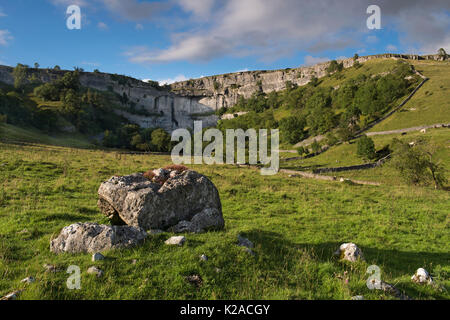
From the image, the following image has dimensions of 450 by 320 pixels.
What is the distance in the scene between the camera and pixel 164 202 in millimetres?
9273

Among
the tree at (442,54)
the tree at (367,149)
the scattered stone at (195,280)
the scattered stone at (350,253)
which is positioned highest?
the tree at (442,54)

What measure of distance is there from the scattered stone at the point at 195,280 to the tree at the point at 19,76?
17811 cm

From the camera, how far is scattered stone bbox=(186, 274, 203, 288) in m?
5.63

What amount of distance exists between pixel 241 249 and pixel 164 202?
12.3ft

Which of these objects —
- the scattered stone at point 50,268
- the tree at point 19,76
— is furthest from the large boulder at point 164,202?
the tree at point 19,76

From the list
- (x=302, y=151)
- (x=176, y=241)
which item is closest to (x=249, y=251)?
(x=176, y=241)

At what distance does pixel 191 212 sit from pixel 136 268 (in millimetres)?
4332

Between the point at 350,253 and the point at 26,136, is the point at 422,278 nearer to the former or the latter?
the point at 350,253

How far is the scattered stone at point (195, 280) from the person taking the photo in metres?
5.63

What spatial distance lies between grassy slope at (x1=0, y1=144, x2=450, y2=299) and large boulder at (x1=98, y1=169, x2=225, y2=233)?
1046 millimetres

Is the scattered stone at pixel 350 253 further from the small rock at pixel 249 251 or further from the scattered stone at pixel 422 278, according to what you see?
the small rock at pixel 249 251

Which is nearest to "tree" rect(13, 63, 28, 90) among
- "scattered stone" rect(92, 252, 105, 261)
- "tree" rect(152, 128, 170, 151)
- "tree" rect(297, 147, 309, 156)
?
"tree" rect(152, 128, 170, 151)

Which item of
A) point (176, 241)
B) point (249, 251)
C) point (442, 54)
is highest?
point (442, 54)
